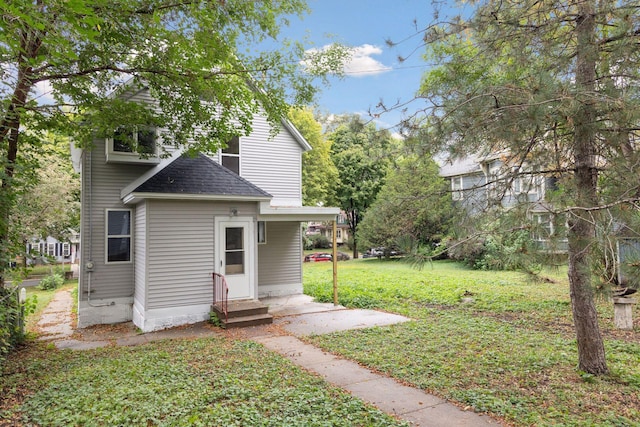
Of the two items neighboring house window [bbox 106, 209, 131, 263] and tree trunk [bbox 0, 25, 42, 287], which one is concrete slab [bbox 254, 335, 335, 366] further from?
neighboring house window [bbox 106, 209, 131, 263]

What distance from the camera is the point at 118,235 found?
9500 millimetres

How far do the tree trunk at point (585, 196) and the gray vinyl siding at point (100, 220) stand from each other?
9268 millimetres

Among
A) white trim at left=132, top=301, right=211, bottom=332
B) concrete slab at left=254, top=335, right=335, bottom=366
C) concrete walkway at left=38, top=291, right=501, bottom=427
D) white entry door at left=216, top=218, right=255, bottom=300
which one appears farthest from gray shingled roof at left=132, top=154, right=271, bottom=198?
concrete slab at left=254, top=335, right=335, bottom=366

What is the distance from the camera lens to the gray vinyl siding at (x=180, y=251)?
27.0ft

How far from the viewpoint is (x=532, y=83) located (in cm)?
388

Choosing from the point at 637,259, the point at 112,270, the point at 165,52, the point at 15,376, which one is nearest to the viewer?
the point at 637,259

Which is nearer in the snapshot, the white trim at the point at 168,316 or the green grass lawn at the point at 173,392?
the green grass lawn at the point at 173,392

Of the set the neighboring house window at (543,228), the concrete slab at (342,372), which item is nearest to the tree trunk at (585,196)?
the neighboring house window at (543,228)

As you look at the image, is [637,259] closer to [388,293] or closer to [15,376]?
[15,376]

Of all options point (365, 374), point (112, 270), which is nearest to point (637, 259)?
point (365, 374)

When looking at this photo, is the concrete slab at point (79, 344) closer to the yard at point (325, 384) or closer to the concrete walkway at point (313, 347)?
the concrete walkway at point (313, 347)

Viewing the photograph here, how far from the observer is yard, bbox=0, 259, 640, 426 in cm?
383

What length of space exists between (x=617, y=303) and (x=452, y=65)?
563 cm

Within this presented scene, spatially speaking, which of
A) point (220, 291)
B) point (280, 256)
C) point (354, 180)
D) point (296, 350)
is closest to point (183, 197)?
point (220, 291)
